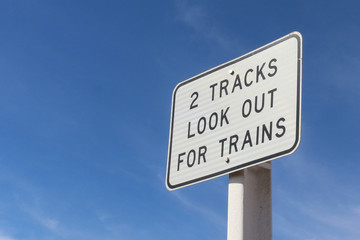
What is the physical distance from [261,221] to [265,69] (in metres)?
0.83

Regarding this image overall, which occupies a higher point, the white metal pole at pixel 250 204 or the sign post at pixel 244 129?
the sign post at pixel 244 129

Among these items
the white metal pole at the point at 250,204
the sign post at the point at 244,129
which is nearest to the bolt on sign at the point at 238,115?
the sign post at the point at 244,129

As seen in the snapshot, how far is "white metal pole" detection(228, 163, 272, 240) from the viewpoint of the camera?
236 cm

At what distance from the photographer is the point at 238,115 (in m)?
2.60

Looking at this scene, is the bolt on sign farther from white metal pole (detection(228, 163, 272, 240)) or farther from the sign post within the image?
white metal pole (detection(228, 163, 272, 240))

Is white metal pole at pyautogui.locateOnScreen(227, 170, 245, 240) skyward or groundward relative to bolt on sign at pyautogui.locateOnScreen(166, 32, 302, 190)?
groundward

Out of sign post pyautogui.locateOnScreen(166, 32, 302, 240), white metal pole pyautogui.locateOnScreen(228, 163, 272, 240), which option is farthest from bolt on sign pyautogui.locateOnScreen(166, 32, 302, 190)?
white metal pole pyautogui.locateOnScreen(228, 163, 272, 240)

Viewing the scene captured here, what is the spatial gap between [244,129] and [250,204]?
400 mm

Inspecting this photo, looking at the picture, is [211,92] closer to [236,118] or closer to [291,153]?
[236,118]

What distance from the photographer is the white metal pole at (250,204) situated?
2.36m

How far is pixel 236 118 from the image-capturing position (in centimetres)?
260

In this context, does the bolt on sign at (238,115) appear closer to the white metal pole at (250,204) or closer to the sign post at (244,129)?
the sign post at (244,129)

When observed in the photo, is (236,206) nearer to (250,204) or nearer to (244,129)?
(250,204)

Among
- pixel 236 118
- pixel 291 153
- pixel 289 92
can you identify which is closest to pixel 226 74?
pixel 236 118
